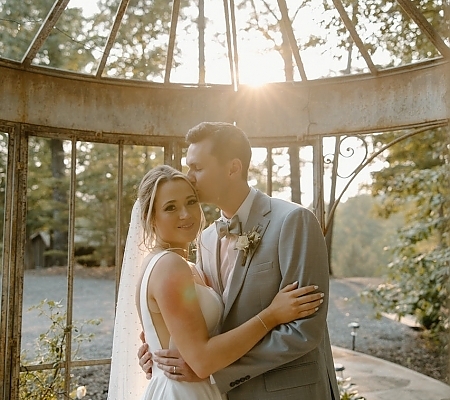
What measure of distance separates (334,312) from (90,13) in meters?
9.65

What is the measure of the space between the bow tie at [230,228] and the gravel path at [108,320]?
205 inches

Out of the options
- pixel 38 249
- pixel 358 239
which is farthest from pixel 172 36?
pixel 358 239

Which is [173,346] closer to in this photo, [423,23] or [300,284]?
[300,284]

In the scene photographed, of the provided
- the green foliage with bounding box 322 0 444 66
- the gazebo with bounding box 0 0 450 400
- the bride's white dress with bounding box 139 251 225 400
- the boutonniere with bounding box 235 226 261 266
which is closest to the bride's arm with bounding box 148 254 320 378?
the bride's white dress with bounding box 139 251 225 400

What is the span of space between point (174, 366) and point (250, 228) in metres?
0.69

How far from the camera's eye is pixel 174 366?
2018 millimetres

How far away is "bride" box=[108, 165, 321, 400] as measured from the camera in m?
1.91

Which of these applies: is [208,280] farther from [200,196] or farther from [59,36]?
[59,36]

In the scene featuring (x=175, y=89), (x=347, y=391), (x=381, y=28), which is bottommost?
(x=347, y=391)

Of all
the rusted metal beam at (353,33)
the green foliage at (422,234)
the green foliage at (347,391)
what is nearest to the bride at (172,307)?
the rusted metal beam at (353,33)

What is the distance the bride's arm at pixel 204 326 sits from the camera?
→ 6.24 feet

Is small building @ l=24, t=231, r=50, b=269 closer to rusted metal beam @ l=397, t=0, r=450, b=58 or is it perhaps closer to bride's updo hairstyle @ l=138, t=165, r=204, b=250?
bride's updo hairstyle @ l=138, t=165, r=204, b=250

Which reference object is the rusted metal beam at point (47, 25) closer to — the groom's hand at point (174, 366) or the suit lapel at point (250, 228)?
the suit lapel at point (250, 228)

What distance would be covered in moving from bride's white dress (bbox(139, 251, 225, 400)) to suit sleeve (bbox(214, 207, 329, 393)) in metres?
0.10
